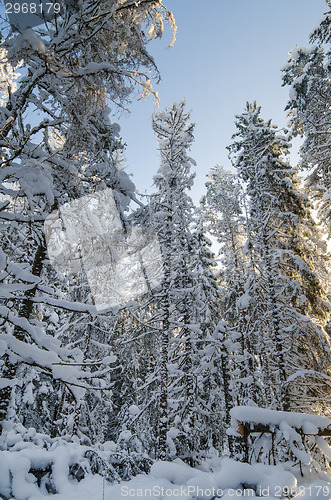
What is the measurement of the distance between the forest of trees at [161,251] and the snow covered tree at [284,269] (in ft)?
0.23

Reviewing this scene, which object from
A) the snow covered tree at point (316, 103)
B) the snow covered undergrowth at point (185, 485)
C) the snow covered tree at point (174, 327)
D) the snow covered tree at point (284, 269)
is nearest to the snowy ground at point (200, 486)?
the snow covered undergrowth at point (185, 485)

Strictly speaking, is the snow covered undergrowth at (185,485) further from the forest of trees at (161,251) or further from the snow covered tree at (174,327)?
the snow covered tree at (174,327)

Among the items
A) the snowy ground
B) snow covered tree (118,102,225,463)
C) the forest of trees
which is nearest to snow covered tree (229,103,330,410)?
the forest of trees

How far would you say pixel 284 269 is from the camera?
11922 millimetres

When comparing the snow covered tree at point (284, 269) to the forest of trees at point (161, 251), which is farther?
the snow covered tree at point (284, 269)

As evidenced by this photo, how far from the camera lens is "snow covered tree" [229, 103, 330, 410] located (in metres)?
10.2

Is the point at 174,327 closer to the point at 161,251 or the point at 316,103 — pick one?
the point at 161,251

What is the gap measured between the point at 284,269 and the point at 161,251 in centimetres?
545

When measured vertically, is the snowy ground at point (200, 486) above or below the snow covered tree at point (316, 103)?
below

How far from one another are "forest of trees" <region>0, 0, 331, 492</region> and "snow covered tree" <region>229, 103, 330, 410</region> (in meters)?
0.07

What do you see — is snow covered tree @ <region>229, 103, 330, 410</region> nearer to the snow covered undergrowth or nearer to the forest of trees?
the forest of trees

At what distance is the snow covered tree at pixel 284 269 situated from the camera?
10172mm

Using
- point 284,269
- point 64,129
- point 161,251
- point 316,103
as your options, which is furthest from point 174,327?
point 316,103

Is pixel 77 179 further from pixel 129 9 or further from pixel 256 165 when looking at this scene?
pixel 256 165
